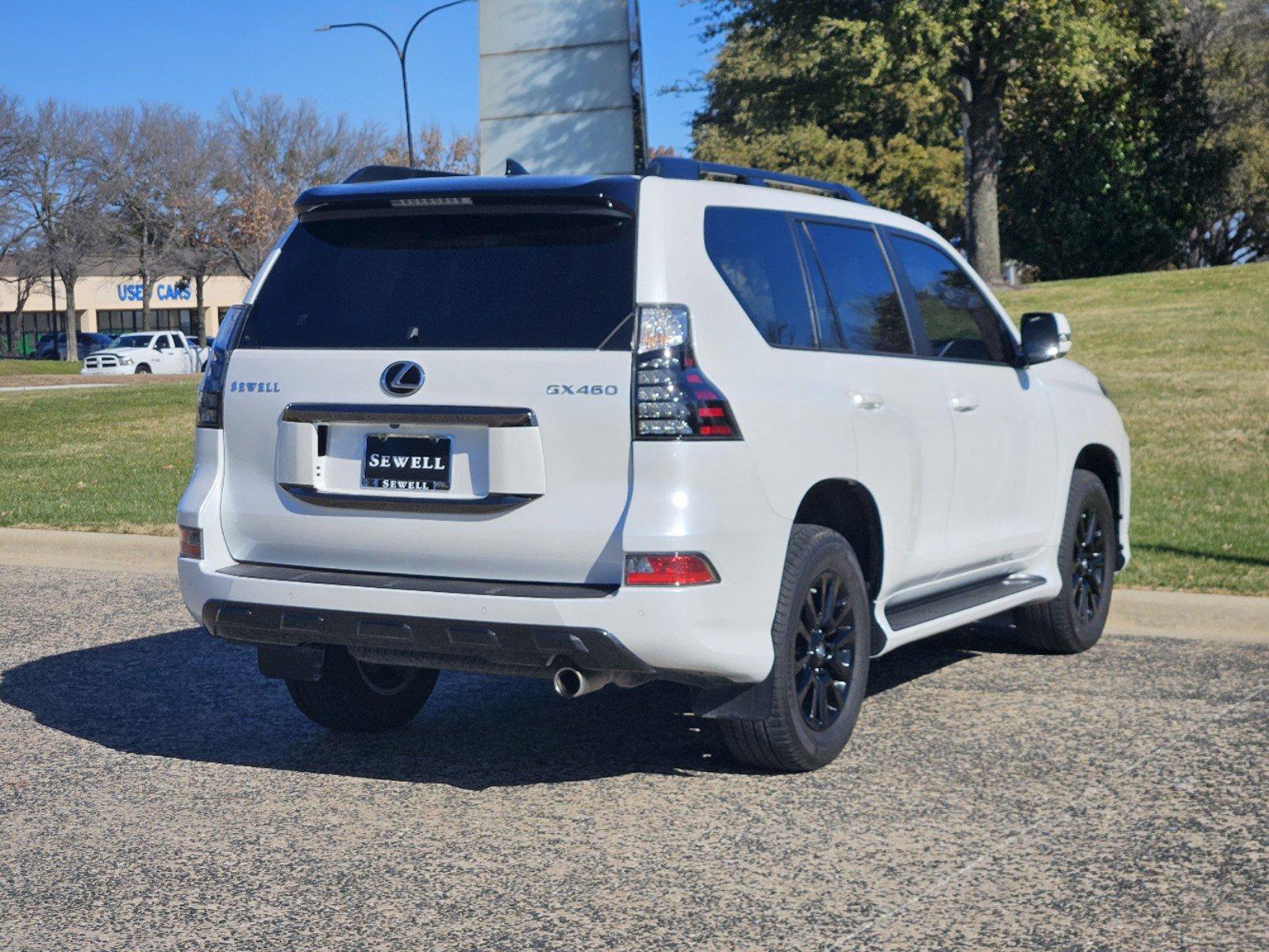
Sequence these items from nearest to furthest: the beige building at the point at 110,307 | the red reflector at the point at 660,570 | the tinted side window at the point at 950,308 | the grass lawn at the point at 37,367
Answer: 1. the red reflector at the point at 660,570
2. the tinted side window at the point at 950,308
3. the grass lawn at the point at 37,367
4. the beige building at the point at 110,307

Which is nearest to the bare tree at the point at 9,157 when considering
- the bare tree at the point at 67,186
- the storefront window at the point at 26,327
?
the bare tree at the point at 67,186

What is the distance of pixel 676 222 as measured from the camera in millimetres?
5027

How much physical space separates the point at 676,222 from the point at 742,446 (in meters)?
0.75

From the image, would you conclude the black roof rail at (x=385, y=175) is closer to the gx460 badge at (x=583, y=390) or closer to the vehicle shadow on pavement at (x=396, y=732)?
the gx460 badge at (x=583, y=390)

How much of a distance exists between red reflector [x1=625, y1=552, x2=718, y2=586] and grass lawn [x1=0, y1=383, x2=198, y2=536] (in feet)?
22.6

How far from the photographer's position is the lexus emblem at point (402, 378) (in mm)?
4992

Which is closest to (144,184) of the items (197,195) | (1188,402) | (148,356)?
(197,195)

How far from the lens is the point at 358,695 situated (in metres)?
6.06

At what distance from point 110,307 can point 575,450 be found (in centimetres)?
9136

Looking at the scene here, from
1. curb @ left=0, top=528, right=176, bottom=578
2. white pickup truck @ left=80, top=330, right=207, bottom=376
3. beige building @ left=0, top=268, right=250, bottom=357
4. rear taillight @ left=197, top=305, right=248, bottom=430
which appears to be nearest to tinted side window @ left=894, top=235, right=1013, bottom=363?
rear taillight @ left=197, top=305, right=248, bottom=430

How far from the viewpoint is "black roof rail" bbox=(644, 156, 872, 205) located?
519 cm

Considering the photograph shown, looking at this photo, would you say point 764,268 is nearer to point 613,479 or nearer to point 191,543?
point 613,479

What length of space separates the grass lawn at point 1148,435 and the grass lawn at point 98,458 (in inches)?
1.0

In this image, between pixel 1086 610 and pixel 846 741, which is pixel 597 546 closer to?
pixel 846 741
